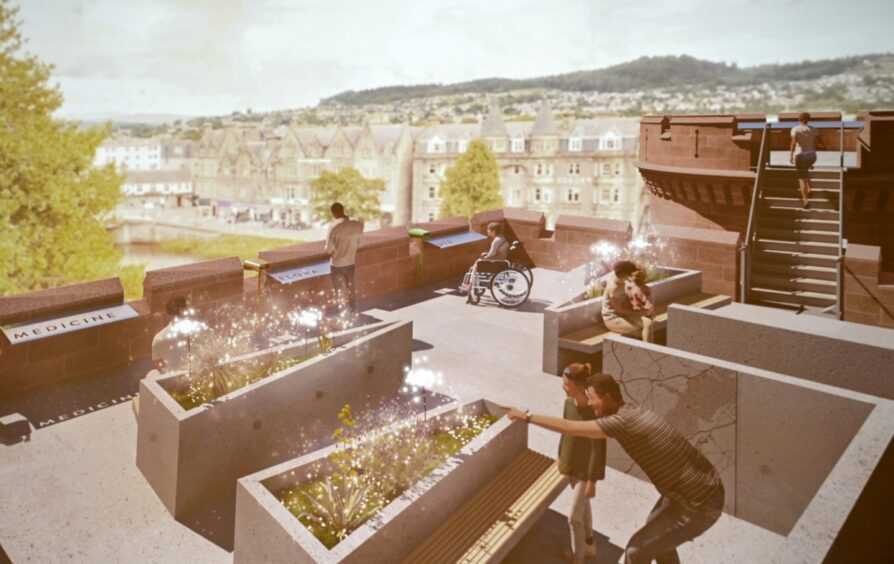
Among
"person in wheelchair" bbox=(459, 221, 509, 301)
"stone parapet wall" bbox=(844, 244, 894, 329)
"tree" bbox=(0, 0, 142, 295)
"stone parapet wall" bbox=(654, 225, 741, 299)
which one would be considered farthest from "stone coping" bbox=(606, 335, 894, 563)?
"tree" bbox=(0, 0, 142, 295)

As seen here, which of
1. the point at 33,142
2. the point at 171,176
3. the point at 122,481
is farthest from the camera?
the point at 171,176

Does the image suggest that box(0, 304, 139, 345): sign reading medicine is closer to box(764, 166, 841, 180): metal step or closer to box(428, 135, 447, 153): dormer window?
box(764, 166, 841, 180): metal step

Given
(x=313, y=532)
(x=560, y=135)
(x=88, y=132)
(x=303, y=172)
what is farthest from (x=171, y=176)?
(x=313, y=532)

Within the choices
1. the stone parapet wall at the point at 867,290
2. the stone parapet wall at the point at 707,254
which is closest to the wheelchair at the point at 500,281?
the stone parapet wall at the point at 707,254

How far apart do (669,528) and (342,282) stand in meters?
7.58

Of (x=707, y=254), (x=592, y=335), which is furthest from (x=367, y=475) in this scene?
(x=707, y=254)

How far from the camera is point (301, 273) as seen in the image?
40.8 feet

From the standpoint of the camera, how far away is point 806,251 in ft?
45.4

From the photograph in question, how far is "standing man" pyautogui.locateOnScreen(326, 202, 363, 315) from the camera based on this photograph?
35.1ft

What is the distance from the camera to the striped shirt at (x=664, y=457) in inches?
176

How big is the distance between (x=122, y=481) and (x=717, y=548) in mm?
6043

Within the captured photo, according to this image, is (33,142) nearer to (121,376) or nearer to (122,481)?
(121,376)

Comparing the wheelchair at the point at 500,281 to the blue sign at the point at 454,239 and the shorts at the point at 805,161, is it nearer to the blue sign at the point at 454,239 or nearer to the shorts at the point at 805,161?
the blue sign at the point at 454,239

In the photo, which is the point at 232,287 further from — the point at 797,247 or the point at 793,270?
the point at 797,247
